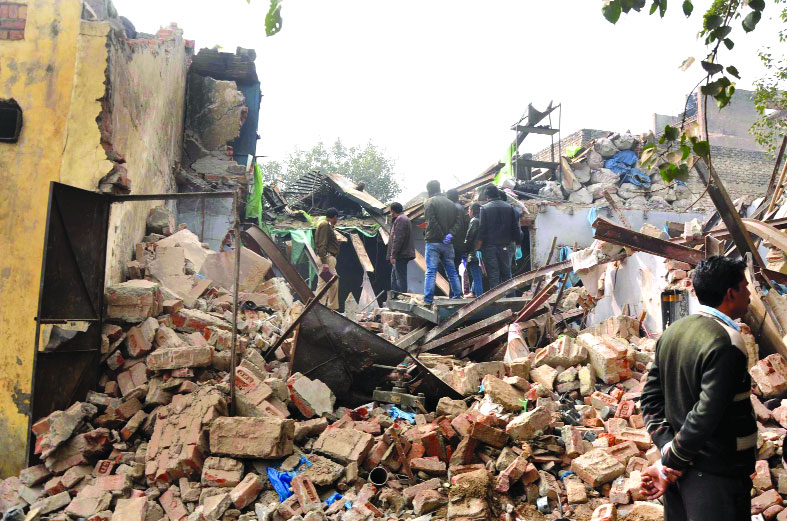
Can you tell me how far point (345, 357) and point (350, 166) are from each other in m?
30.7

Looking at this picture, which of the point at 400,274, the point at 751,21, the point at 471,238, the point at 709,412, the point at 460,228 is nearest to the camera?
the point at 709,412

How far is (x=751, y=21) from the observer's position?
2.50m

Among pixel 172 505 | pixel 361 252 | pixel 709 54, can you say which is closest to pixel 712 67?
pixel 709 54

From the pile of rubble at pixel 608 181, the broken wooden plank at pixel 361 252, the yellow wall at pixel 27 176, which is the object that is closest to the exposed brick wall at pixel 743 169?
the pile of rubble at pixel 608 181

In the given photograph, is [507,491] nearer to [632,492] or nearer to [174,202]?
[632,492]

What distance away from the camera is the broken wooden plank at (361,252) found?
14.5 m

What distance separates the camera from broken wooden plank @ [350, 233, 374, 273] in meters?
14.5

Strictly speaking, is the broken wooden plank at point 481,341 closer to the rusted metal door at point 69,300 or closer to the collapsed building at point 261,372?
the collapsed building at point 261,372

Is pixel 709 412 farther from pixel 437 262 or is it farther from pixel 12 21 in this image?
pixel 437 262

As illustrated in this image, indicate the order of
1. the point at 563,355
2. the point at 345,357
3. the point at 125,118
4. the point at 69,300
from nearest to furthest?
the point at 69,300, the point at 345,357, the point at 563,355, the point at 125,118

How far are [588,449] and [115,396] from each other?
387 cm

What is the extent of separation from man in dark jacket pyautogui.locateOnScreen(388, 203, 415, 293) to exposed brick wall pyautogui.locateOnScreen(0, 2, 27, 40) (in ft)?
17.7

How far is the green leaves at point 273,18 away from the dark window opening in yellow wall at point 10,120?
3.65m

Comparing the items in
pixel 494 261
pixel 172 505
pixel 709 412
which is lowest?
pixel 172 505
